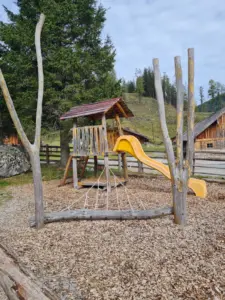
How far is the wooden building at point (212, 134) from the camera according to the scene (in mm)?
25594

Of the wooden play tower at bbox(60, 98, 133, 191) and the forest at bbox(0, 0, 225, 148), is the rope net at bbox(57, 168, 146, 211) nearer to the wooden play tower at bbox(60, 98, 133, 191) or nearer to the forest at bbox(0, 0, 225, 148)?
the wooden play tower at bbox(60, 98, 133, 191)

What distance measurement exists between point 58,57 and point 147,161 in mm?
6650

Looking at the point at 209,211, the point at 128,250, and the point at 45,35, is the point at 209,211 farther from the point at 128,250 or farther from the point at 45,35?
the point at 45,35

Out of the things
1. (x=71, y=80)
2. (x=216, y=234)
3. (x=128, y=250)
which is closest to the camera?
(x=128, y=250)

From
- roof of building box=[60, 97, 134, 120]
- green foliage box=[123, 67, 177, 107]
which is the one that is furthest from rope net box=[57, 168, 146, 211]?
green foliage box=[123, 67, 177, 107]

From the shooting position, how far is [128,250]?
12.0ft

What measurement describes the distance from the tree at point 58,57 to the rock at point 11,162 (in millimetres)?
1647

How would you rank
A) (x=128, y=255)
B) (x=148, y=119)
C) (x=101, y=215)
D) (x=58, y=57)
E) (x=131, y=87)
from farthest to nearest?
(x=131, y=87) < (x=148, y=119) < (x=58, y=57) < (x=101, y=215) < (x=128, y=255)

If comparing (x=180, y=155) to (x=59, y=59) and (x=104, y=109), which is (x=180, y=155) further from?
(x=59, y=59)

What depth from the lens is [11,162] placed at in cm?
1121

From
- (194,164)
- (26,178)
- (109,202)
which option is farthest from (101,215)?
(26,178)

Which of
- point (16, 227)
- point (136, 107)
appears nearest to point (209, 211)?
point (16, 227)

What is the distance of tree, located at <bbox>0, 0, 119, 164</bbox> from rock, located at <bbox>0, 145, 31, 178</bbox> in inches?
64.9

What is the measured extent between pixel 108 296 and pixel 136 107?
230ft
